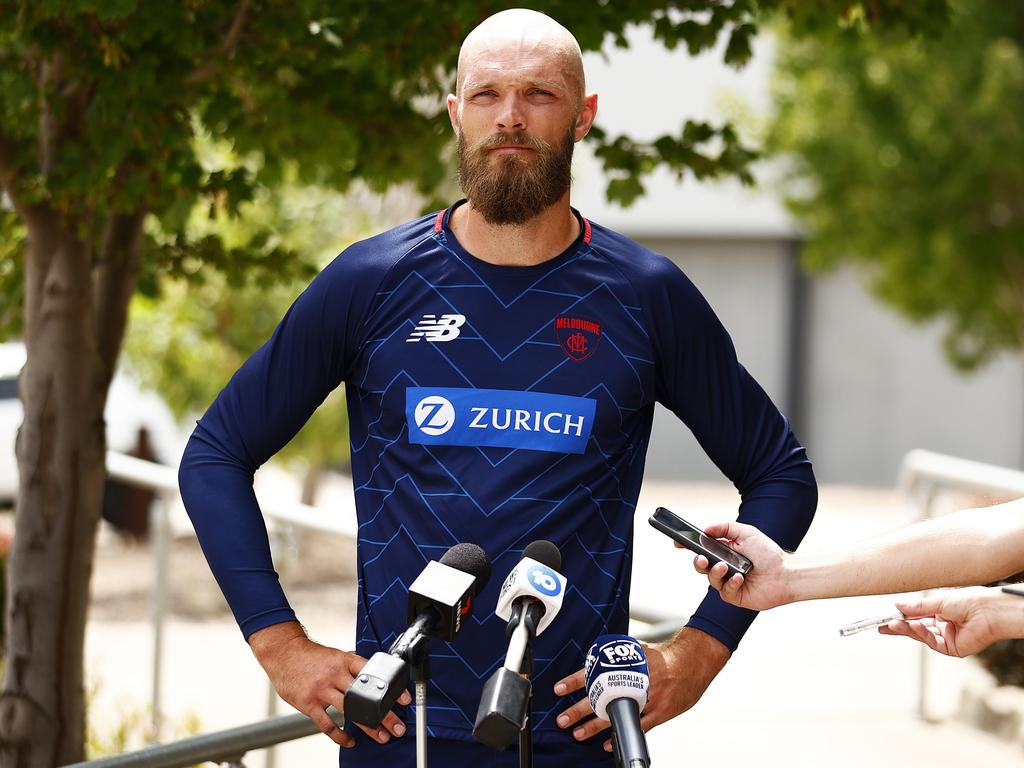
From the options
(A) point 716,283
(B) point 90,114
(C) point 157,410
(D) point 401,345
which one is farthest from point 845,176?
(D) point 401,345

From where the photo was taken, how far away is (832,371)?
25.2 m

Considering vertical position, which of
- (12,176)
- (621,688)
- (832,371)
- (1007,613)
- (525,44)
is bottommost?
(621,688)

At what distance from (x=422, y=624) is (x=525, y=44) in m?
1.16

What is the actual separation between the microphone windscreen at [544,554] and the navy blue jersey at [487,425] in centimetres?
29

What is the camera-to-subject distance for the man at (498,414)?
2.85 meters

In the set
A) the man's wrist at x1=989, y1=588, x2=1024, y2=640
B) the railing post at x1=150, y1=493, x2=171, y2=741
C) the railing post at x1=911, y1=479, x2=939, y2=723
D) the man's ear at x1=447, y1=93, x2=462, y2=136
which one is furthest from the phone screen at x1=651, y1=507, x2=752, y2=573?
the railing post at x1=911, y1=479, x2=939, y2=723

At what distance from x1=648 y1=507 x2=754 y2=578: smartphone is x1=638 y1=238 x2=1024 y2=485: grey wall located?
22.1 meters

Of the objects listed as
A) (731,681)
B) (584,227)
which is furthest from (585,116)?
(731,681)

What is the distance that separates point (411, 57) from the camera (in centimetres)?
468

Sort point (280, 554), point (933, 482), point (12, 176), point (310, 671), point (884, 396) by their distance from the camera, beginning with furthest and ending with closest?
point (884, 396) → point (933, 482) → point (280, 554) → point (12, 176) → point (310, 671)

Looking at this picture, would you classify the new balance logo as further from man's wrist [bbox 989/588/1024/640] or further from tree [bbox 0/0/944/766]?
tree [bbox 0/0/944/766]

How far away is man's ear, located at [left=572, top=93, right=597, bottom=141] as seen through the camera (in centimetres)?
305

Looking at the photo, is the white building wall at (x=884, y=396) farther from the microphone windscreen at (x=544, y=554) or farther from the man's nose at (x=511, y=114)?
the microphone windscreen at (x=544, y=554)

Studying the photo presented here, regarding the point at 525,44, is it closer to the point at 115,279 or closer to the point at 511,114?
the point at 511,114
